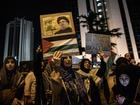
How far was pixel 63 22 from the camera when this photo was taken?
5.26m

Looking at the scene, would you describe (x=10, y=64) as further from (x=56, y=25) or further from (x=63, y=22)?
(x=63, y=22)

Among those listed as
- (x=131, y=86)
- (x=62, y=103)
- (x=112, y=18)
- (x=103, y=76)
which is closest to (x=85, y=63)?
(x=103, y=76)

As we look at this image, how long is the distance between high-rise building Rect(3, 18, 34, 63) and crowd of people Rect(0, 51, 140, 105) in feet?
87.1

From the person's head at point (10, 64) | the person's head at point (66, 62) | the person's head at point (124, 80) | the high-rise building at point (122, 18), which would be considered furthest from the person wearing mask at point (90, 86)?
the high-rise building at point (122, 18)

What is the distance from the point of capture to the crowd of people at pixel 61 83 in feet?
14.8

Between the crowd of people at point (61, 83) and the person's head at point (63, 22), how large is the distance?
1.73 feet

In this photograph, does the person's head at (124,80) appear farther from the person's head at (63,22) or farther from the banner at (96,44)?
the person's head at (63,22)

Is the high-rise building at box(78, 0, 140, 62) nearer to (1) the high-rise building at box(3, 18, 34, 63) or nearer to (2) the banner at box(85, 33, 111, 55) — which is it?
(1) the high-rise building at box(3, 18, 34, 63)

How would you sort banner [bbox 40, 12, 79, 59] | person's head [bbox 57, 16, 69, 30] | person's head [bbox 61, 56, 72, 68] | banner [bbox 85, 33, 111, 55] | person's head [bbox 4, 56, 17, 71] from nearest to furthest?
person's head [bbox 4, 56, 17, 71] → person's head [bbox 61, 56, 72, 68] → banner [bbox 40, 12, 79, 59] → person's head [bbox 57, 16, 69, 30] → banner [bbox 85, 33, 111, 55]

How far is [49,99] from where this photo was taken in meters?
4.70

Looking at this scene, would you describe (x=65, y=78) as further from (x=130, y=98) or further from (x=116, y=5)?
(x=116, y=5)

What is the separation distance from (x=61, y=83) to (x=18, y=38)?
34213 millimetres

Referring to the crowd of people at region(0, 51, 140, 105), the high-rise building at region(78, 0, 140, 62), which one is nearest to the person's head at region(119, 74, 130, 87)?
the crowd of people at region(0, 51, 140, 105)

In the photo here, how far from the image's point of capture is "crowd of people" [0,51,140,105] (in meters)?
4.50
